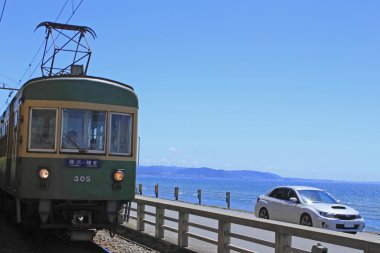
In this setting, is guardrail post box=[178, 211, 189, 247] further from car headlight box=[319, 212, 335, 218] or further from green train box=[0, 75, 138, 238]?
car headlight box=[319, 212, 335, 218]

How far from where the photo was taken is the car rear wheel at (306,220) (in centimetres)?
1633

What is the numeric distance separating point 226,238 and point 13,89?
2642 centimetres

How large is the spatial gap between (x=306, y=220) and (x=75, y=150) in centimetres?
869

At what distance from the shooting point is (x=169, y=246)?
11.7m

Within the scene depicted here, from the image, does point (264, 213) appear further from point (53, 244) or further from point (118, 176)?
point (118, 176)

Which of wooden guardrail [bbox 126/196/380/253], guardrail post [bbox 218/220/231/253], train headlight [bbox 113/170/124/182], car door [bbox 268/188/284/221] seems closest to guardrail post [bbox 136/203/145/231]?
wooden guardrail [bbox 126/196/380/253]

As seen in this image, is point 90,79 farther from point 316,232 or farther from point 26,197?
point 316,232

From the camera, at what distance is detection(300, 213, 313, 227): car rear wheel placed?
16.3 meters

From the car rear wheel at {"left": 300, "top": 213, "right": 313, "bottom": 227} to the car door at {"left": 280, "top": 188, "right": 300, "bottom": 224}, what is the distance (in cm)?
22

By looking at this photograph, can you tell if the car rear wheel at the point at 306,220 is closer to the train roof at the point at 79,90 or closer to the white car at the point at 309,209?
the white car at the point at 309,209

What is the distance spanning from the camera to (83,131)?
10.5m

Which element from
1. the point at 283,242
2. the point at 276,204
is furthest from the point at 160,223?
the point at 276,204

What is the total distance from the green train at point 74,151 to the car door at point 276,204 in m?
8.38

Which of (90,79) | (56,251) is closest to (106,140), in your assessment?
(90,79)
